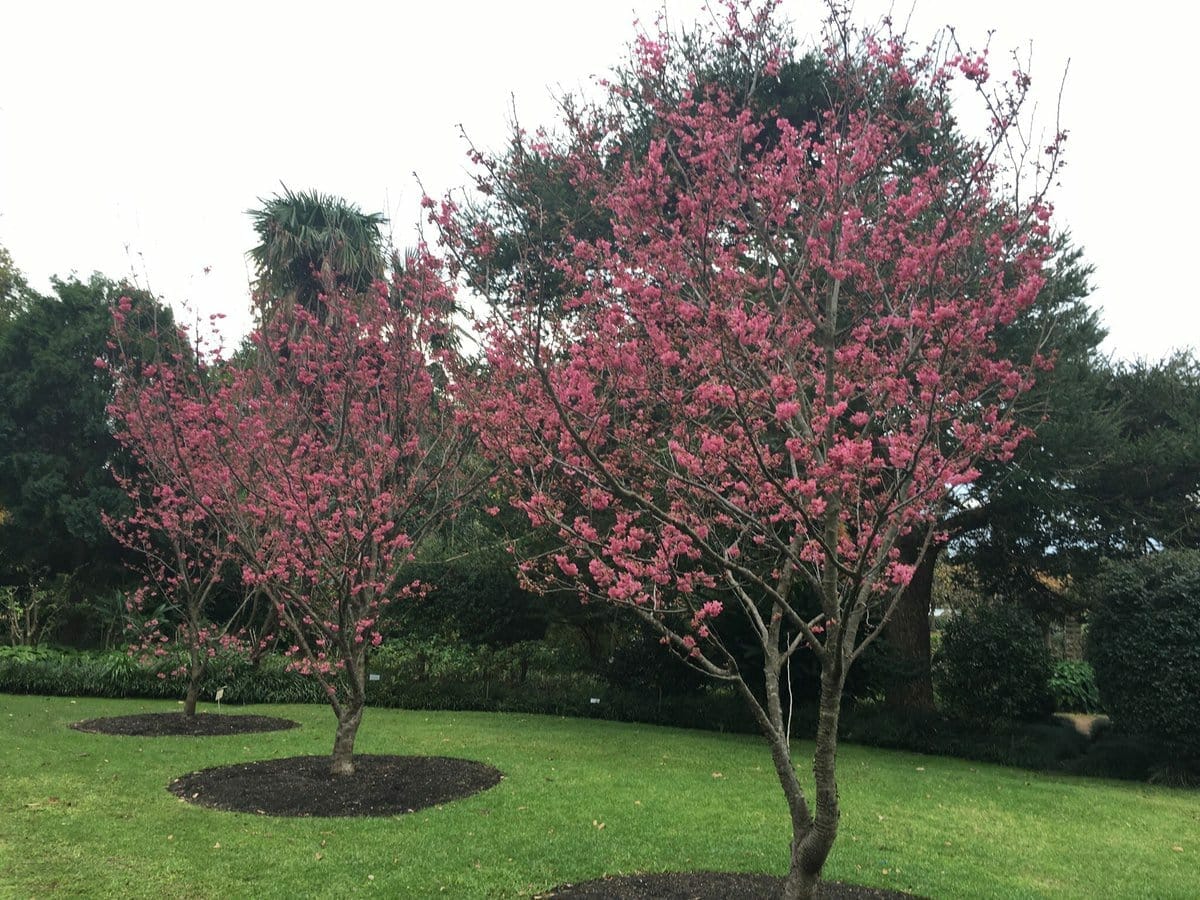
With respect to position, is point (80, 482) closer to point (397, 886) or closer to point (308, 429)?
point (308, 429)

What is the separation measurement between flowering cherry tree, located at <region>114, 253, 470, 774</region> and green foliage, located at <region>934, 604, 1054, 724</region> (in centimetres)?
745

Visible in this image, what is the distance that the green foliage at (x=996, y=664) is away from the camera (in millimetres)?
11133

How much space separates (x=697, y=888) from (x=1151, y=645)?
26.1 feet

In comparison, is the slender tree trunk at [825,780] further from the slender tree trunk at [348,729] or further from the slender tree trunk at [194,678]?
the slender tree trunk at [194,678]

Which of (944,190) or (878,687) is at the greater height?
(944,190)

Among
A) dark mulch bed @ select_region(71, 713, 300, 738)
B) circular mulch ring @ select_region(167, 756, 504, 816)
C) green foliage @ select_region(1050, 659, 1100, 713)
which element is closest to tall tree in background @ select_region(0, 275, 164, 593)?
dark mulch bed @ select_region(71, 713, 300, 738)

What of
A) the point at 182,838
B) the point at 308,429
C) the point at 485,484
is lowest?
the point at 182,838

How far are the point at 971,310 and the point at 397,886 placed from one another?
468cm

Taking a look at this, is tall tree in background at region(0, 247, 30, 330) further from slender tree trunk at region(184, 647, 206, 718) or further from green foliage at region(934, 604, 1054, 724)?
green foliage at region(934, 604, 1054, 724)

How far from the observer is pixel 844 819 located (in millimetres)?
7074

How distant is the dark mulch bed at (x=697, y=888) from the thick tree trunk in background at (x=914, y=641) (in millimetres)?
7441

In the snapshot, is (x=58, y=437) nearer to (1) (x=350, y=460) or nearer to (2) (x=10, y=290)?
(2) (x=10, y=290)

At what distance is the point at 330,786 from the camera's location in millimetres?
7379

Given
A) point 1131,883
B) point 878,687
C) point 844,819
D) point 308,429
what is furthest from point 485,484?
point 878,687
